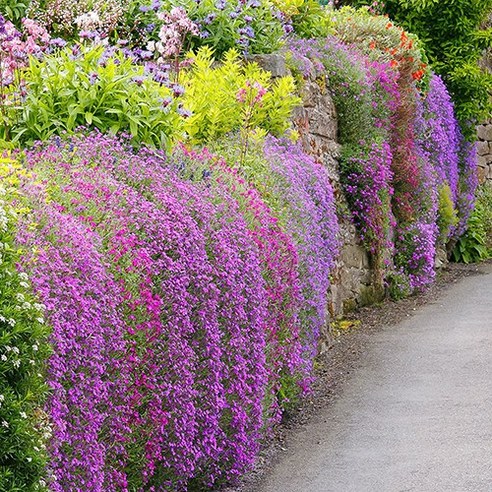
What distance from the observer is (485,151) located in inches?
729

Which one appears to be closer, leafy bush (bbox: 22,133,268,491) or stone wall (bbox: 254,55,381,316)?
leafy bush (bbox: 22,133,268,491)

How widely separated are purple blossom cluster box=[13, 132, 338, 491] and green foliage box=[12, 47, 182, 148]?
300 mm

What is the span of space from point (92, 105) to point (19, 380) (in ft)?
11.8

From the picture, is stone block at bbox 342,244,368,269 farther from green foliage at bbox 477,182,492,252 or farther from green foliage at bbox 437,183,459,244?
green foliage at bbox 477,182,492,252

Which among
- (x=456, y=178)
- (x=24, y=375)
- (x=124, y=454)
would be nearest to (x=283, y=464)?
(x=124, y=454)

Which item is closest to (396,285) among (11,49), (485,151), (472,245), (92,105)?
(472,245)

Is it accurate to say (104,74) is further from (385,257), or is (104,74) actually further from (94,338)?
(385,257)

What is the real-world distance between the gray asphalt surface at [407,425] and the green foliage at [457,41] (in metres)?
6.10

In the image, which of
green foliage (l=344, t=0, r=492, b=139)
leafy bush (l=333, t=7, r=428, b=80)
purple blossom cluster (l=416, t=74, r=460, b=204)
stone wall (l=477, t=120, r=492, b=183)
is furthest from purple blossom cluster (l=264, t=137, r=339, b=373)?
stone wall (l=477, t=120, r=492, b=183)

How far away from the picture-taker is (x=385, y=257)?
12859 millimetres

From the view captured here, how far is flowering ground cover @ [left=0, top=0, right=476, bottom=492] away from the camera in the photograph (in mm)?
4465

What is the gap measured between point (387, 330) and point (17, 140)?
5.31 meters

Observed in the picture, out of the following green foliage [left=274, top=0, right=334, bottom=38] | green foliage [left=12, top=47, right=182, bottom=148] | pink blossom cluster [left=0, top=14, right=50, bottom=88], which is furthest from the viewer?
green foliage [left=274, top=0, right=334, bottom=38]

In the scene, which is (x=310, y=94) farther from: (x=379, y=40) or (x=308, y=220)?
(x=379, y=40)
